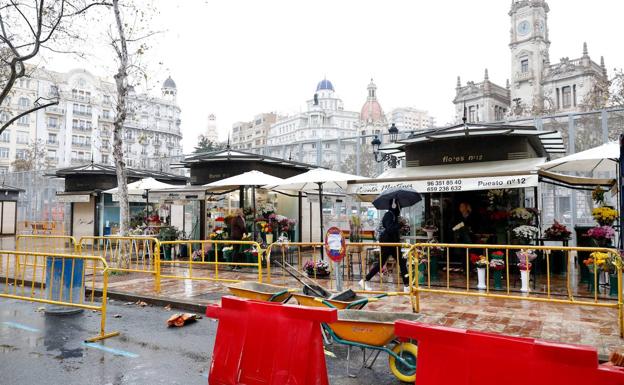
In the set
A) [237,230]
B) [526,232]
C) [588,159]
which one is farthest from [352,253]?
[588,159]

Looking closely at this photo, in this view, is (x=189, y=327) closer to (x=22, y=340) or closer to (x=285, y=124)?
(x=22, y=340)

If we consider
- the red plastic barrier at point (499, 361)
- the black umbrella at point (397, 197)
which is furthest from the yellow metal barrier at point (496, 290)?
the red plastic barrier at point (499, 361)

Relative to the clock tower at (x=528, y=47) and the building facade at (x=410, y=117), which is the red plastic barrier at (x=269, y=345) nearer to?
the clock tower at (x=528, y=47)

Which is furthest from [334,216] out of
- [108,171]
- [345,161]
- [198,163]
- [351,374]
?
[351,374]

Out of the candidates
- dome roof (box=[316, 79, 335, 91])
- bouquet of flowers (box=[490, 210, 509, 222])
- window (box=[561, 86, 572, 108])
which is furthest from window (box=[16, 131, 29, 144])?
dome roof (box=[316, 79, 335, 91])

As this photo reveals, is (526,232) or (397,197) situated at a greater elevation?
(397,197)

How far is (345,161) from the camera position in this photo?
23.9m

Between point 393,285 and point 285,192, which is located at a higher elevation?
point 285,192

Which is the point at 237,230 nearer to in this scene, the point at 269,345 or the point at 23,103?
the point at 269,345

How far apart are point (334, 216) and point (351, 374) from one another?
745 inches

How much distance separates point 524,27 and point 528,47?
4005 mm

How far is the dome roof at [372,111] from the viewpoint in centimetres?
12590

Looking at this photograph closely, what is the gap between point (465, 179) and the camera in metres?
9.94

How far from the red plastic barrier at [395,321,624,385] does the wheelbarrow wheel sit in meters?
1.32
